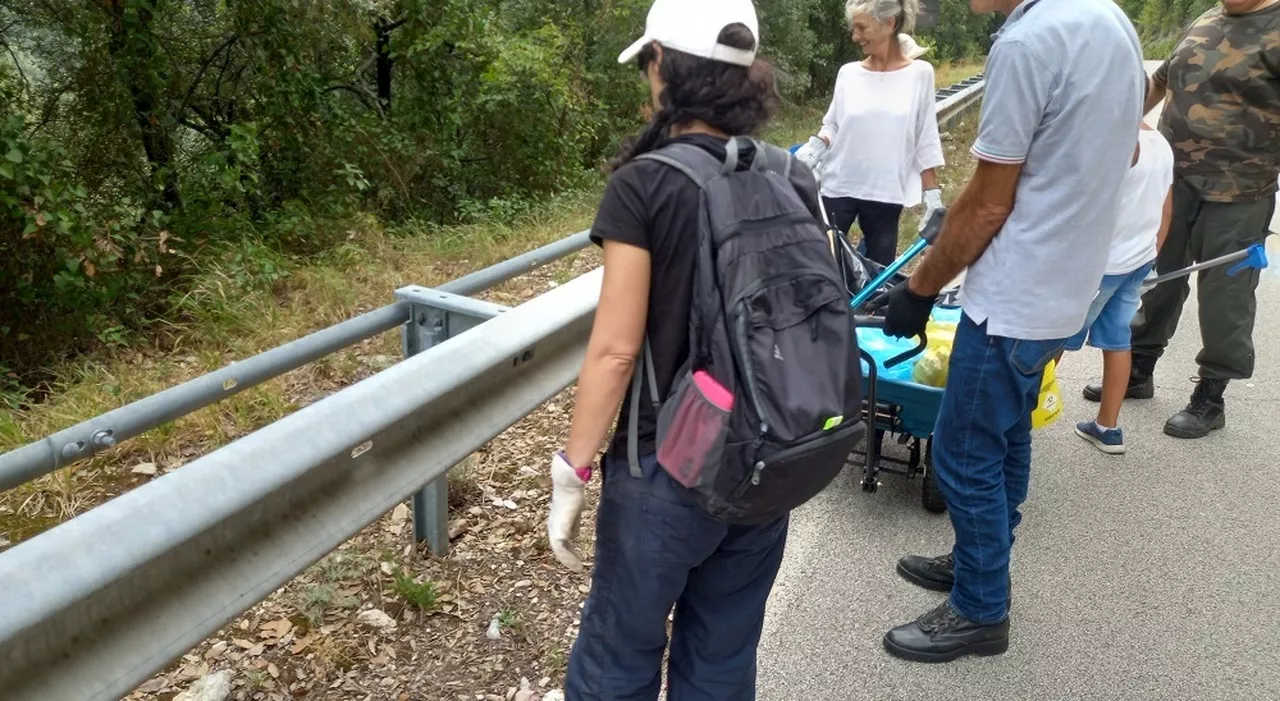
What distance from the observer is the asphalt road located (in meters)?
3.01

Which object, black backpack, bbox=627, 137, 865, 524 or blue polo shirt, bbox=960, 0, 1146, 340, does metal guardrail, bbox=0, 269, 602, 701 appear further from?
blue polo shirt, bbox=960, 0, 1146, 340

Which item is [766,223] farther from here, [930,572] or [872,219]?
[872,219]

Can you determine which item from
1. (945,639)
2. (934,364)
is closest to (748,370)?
(945,639)

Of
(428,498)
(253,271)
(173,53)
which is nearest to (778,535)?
(428,498)

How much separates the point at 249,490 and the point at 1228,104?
16.2 ft

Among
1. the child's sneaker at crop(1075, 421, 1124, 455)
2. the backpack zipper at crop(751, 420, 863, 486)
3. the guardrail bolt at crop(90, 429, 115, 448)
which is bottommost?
the child's sneaker at crop(1075, 421, 1124, 455)

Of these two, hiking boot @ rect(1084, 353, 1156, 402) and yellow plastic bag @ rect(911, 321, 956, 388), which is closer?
yellow plastic bag @ rect(911, 321, 956, 388)

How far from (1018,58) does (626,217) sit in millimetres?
1335

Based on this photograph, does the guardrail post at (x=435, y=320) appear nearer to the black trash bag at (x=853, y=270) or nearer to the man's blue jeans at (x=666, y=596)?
the man's blue jeans at (x=666, y=596)


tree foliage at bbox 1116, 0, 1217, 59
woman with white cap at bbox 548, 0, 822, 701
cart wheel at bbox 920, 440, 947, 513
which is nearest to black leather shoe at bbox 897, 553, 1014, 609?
cart wheel at bbox 920, 440, 947, 513

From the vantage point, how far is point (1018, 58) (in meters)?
2.63

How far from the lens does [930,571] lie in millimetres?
3523

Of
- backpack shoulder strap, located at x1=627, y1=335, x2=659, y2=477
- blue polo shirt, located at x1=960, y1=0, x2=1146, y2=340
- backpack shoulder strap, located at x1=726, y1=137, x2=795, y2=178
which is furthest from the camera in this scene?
blue polo shirt, located at x1=960, y1=0, x2=1146, y2=340

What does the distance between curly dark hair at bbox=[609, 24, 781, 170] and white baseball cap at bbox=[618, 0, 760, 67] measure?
14 millimetres
